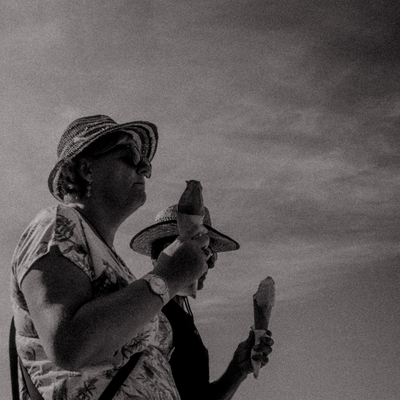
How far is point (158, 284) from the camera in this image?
1.68m

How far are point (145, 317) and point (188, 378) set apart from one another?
1.59 m

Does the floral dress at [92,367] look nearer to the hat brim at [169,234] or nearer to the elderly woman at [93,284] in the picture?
the elderly woman at [93,284]

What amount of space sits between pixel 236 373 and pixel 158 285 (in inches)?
66.9

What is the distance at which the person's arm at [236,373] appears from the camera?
3.12m

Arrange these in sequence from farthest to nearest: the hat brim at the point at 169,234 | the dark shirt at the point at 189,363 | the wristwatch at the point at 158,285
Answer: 1. the hat brim at the point at 169,234
2. the dark shirt at the point at 189,363
3. the wristwatch at the point at 158,285

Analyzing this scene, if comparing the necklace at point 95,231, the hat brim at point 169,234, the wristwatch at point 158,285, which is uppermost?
the hat brim at point 169,234

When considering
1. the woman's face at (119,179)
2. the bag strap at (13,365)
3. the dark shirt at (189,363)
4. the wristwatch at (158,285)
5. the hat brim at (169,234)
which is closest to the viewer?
the wristwatch at (158,285)

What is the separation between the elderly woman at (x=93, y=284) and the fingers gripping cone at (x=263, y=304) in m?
1.11

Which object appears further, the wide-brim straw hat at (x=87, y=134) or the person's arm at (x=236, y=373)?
the person's arm at (x=236, y=373)

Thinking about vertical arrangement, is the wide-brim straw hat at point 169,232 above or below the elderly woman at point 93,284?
above

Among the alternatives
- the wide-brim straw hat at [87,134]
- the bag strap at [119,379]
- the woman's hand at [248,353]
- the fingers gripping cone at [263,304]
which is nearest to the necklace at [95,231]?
the wide-brim straw hat at [87,134]

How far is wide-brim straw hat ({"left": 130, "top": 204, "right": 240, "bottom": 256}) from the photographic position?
4.70m

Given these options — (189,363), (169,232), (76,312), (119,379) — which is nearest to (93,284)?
(76,312)

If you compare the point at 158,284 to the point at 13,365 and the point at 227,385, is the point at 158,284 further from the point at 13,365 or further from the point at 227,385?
the point at 227,385
